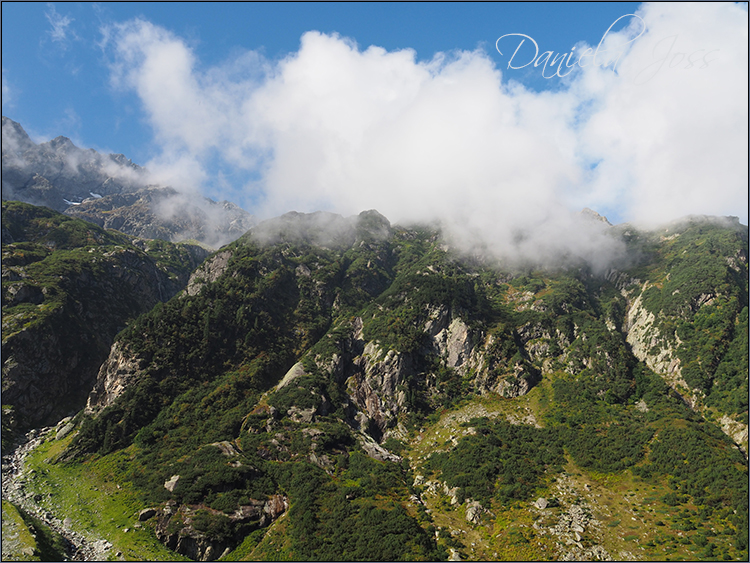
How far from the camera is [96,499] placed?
88.0 meters

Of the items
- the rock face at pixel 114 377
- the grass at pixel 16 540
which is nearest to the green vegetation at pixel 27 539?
the grass at pixel 16 540

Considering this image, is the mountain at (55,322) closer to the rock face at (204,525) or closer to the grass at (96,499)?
the grass at (96,499)

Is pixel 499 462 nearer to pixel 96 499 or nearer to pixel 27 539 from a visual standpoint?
pixel 96 499

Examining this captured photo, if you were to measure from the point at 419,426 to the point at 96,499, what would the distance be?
9353 centimetres

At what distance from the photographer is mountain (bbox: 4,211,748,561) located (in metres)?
79.2

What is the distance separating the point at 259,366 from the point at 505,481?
9597 cm

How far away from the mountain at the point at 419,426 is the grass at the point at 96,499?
0.48 m

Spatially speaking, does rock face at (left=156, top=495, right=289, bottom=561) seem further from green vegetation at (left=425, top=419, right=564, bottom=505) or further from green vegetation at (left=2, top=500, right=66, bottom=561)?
green vegetation at (left=425, top=419, right=564, bottom=505)

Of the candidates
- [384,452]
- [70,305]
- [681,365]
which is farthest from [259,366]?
[681,365]

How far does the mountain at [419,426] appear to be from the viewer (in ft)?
260

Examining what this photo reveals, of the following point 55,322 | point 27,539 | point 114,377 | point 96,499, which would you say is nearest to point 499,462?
point 96,499

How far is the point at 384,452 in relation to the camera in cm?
11738

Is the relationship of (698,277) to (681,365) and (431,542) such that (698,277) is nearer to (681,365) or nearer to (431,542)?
(681,365)

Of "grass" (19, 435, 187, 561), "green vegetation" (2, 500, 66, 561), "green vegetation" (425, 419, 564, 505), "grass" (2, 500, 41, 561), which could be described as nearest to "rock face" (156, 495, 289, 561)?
"grass" (19, 435, 187, 561)
